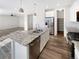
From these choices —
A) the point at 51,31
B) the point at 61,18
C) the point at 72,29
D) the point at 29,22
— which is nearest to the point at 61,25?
the point at 61,18

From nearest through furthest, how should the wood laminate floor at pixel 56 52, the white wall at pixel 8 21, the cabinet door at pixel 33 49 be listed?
1. the cabinet door at pixel 33 49
2. the wood laminate floor at pixel 56 52
3. the white wall at pixel 8 21

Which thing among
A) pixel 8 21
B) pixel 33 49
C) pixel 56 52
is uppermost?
pixel 8 21

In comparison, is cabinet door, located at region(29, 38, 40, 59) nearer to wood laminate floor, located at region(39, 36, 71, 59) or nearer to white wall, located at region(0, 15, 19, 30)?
wood laminate floor, located at region(39, 36, 71, 59)

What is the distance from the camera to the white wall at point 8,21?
10333 millimetres

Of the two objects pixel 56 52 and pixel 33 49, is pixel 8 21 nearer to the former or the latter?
pixel 56 52

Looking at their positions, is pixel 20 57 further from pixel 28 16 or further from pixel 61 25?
pixel 61 25

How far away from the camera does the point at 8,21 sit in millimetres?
11234

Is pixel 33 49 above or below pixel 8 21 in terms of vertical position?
below

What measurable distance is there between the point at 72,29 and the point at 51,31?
13.7 feet

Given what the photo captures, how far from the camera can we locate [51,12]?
325 inches

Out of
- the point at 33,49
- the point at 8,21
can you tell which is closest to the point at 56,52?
the point at 33,49

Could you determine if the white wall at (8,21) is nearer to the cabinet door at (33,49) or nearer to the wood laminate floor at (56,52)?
the wood laminate floor at (56,52)

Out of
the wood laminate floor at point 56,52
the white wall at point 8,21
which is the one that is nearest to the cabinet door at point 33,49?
the wood laminate floor at point 56,52

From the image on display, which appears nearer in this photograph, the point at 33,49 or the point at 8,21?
the point at 33,49
